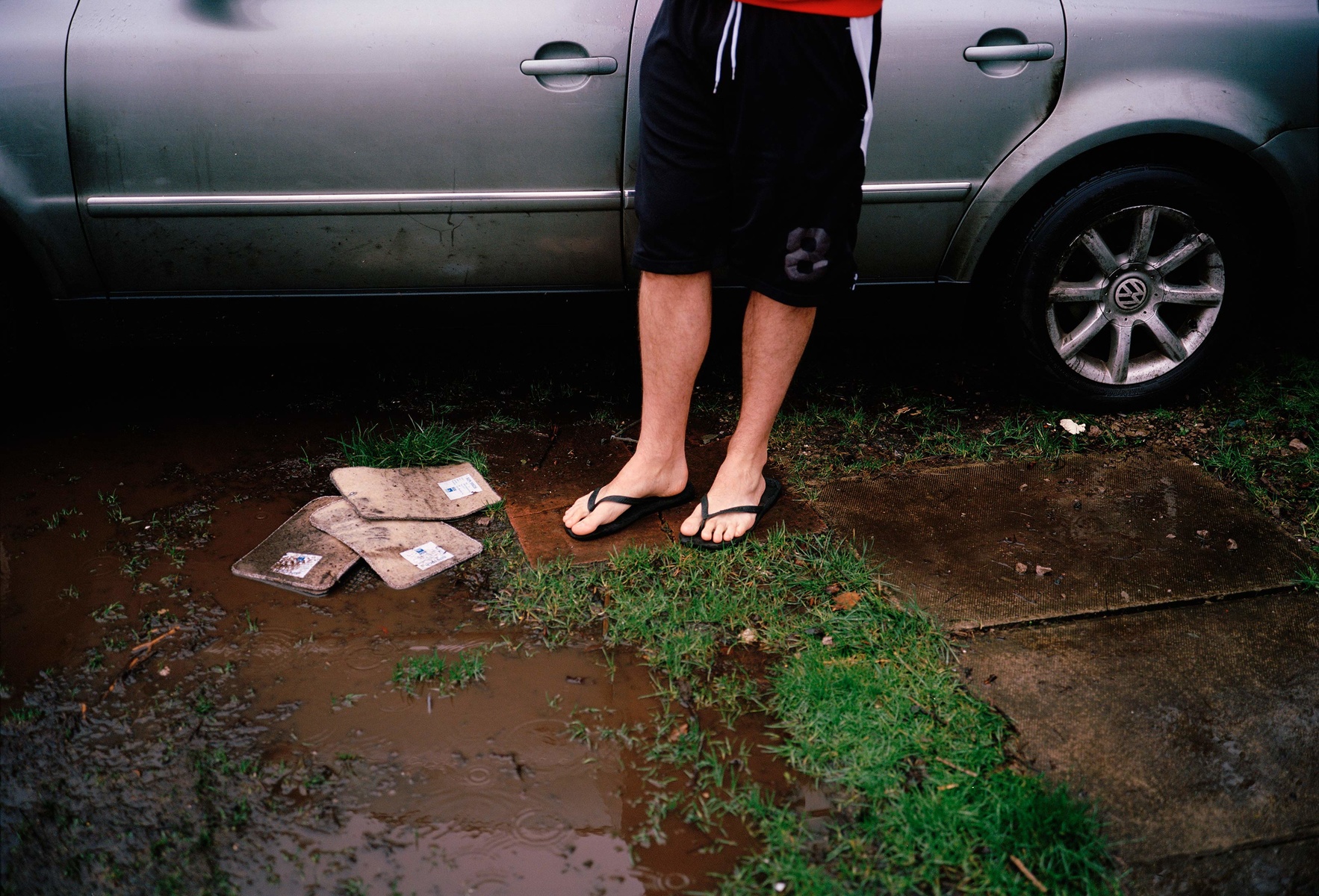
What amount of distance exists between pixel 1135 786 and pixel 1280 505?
1.30 m

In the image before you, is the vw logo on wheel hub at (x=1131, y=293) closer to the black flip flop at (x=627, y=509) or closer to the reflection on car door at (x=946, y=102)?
the reflection on car door at (x=946, y=102)

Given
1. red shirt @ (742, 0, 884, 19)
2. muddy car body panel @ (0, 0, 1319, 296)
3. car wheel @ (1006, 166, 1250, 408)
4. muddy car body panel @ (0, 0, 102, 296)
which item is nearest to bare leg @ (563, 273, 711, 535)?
muddy car body panel @ (0, 0, 1319, 296)

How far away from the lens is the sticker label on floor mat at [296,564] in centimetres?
231

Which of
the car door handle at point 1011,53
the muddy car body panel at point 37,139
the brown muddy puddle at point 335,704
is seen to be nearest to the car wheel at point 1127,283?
the car door handle at point 1011,53

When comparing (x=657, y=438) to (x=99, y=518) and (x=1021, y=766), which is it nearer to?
(x=1021, y=766)

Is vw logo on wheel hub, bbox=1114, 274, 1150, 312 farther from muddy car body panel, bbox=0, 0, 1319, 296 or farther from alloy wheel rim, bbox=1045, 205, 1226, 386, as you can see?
muddy car body panel, bbox=0, 0, 1319, 296

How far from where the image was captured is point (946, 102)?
249 centimetres

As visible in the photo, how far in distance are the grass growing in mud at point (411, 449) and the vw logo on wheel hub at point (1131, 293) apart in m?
1.96

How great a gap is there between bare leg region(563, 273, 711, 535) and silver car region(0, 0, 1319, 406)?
0.39 m

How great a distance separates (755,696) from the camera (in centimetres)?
200

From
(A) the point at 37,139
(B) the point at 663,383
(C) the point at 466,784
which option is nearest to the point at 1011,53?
(B) the point at 663,383

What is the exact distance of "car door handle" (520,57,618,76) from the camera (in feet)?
7.90

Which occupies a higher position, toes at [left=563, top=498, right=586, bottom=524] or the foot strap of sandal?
the foot strap of sandal

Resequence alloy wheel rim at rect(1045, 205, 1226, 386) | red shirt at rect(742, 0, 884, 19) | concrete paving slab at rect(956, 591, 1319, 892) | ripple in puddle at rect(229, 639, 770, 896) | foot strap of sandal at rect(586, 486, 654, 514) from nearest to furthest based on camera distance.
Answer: ripple in puddle at rect(229, 639, 770, 896), concrete paving slab at rect(956, 591, 1319, 892), red shirt at rect(742, 0, 884, 19), foot strap of sandal at rect(586, 486, 654, 514), alloy wheel rim at rect(1045, 205, 1226, 386)
